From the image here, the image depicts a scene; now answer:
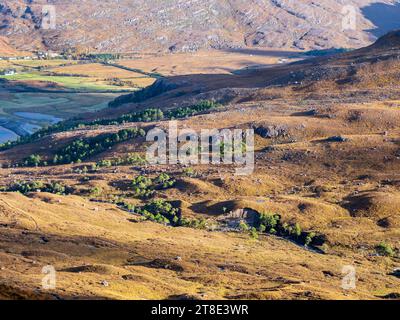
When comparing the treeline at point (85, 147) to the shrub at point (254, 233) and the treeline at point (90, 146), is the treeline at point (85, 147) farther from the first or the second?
the shrub at point (254, 233)

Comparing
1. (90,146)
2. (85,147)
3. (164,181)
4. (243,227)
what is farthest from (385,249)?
(90,146)

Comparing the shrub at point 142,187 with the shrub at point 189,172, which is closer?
the shrub at point 142,187

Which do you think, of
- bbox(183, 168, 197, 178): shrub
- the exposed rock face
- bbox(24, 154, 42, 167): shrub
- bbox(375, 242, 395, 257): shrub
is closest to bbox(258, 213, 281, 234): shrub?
bbox(375, 242, 395, 257): shrub

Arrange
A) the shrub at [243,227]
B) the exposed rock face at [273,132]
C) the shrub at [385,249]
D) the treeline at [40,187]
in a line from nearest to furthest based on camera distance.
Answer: the shrub at [385,249] < the shrub at [243,227] < the treeline at [40,187] < the exposed rock face at [273,132]

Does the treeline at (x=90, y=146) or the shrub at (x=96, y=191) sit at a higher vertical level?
the treeline at (x=90, y=146)

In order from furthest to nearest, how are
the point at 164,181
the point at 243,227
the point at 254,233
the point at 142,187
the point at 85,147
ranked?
the point at 85,147 < the point at 164,181 < the point at 142,187 < the point at 243,227 < the point at 254,233

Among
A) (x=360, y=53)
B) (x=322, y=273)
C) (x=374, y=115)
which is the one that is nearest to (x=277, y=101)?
(x=374, y=115)

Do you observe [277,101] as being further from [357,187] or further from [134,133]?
[357,187]

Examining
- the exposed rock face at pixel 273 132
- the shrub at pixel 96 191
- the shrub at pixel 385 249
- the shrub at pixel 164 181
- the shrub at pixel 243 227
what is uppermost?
the exposed rock face at pixel 273 132

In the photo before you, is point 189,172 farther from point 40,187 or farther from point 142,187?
point 40,187

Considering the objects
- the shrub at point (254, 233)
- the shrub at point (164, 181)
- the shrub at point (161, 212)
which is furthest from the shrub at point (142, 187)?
the shrub at point (254, 233)

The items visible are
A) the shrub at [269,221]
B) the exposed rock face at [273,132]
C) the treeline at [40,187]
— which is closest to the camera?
the shrub at [269,221]
